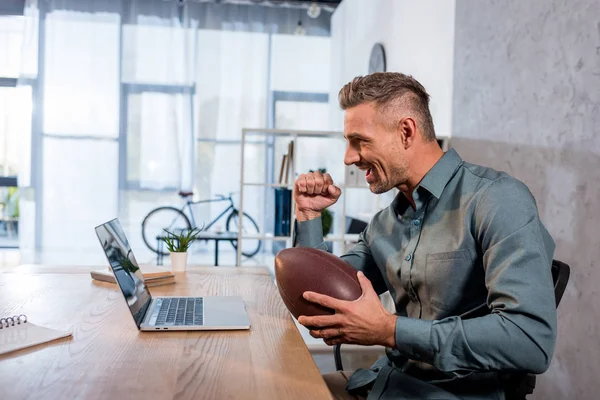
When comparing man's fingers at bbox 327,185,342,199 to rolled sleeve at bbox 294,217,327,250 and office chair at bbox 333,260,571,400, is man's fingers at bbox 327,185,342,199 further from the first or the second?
office chair at bbox 333,260,571,400

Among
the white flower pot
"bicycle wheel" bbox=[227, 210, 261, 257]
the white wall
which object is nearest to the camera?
the white flower pot

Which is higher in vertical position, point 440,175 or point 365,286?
point 440,175

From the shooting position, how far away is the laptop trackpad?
1.33 meters

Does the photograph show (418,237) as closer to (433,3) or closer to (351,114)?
(351,114)

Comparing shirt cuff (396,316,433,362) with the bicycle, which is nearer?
shirt cuff (396,316,433,362)

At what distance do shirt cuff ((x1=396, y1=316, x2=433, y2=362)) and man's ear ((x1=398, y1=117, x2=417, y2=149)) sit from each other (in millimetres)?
429

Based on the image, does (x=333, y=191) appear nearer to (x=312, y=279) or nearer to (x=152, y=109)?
(x=312, y=279)

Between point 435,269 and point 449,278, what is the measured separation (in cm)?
4

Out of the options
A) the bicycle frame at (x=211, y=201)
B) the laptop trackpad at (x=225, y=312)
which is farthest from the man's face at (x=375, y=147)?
the bicycle frame at (x=211, y=201)

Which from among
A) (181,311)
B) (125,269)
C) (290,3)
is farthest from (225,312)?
(290,3)

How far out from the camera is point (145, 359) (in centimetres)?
109

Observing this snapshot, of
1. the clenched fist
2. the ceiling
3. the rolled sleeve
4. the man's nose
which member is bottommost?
the rolled sleeve

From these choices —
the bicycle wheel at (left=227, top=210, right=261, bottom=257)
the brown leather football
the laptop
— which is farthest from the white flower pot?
the bicycle wheel at (left=227, top=210, right=261, bottom=257)

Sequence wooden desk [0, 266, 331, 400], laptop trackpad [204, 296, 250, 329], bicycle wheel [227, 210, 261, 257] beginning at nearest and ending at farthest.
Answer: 1. wooden desk [0, 266, 331, 400]
2. laptop trackpad [204, 296, 250, 329]
3. bicycle wheel [227, 210, 261, 257]
